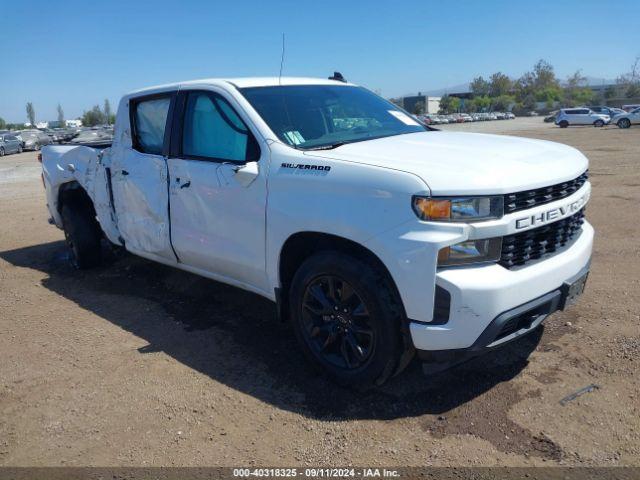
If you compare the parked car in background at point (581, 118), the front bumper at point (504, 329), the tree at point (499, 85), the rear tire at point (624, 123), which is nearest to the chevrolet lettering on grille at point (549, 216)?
the front bumper at point (504, 329)

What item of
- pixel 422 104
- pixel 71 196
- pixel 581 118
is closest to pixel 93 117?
pixel 422 104

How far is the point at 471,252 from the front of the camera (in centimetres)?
285

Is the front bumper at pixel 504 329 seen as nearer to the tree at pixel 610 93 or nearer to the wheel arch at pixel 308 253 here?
the wheel arch at pixel 308 253

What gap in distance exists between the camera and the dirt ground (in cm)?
291

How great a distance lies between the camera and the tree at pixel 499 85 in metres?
136

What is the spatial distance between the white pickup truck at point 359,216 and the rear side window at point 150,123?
0.09 ft

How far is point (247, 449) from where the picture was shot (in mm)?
2959

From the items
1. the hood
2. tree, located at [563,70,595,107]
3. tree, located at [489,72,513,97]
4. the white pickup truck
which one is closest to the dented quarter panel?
the white pickup truck

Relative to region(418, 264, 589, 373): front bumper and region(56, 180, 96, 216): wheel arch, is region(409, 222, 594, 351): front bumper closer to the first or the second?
region(418, 264, 589, 373): front bumper

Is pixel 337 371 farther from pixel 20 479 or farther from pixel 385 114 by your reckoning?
pixel 385 114

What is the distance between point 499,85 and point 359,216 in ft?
479

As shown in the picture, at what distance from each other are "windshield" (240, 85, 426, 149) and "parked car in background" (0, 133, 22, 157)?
3776 cm

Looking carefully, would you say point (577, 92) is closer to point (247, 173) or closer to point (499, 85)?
point (499, 85)

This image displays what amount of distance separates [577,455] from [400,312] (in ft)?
A: 3.72
